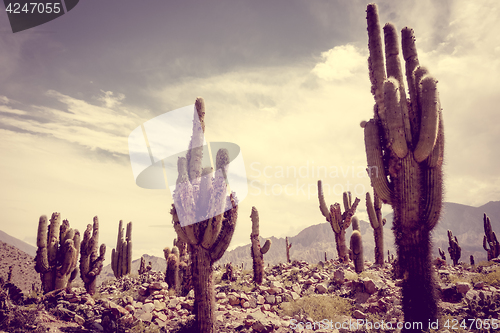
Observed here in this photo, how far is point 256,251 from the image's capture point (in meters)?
16.2

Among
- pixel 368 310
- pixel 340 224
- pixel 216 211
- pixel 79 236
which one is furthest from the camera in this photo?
pixel 340 224

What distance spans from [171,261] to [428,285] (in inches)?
465

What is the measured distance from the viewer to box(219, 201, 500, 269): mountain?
87312mm

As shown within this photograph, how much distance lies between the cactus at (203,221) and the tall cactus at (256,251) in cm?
787

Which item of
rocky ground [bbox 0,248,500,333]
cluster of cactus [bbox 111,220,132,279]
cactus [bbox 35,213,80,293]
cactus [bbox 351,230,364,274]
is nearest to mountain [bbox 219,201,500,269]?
cluster of cactus [bbox 111,220,132,279]

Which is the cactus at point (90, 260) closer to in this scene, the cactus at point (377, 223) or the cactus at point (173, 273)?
the cactus at point (173, 273)

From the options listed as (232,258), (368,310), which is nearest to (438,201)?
(368,310)

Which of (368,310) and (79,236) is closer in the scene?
(368,310)

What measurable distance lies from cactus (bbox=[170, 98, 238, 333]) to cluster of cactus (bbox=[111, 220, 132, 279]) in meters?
19.0

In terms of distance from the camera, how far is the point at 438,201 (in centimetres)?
720

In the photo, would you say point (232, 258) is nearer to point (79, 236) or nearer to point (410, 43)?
point (79, 236)

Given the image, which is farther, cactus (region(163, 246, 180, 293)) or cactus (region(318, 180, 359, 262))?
cactus (region(318, 180, 359, 262))

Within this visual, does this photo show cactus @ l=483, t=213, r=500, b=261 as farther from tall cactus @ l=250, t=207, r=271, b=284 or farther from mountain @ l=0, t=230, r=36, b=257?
mountain @ l=0, t=230, r=36, b=257

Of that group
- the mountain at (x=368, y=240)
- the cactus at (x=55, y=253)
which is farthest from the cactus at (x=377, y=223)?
the mountain at (x=368, y=240)
